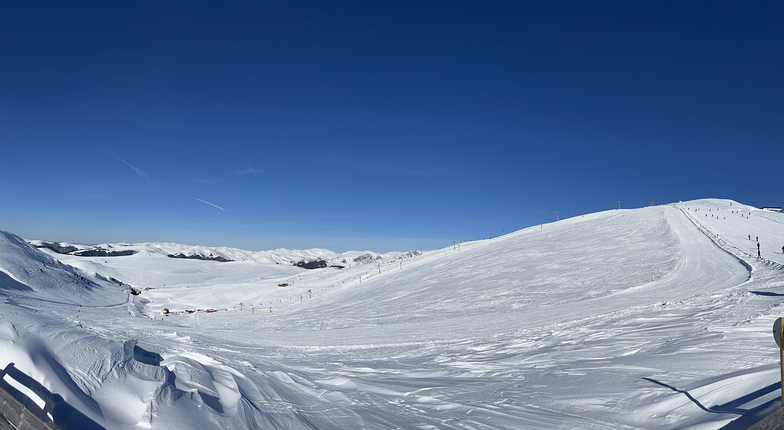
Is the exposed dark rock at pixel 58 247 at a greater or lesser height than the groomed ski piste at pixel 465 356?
greater

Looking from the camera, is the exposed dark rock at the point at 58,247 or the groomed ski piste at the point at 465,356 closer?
the groomed ski piste at the point at 465,356

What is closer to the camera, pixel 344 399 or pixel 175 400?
pixel 175 400

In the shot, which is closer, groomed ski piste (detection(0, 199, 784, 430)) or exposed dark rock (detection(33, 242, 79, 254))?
groomed ski piste (detection(0, 199, 784, 430))

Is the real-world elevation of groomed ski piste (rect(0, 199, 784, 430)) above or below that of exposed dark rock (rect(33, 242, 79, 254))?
below

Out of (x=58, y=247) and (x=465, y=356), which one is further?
(x=58, y=247)

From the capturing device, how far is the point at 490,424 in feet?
19.7

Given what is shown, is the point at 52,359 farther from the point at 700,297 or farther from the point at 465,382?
the point at 700,297

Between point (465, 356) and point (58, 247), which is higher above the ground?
point (58, 247)

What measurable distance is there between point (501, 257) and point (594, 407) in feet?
91.0

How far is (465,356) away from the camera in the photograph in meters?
10.8

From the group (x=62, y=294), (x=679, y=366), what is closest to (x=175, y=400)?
(x=679, y=366)

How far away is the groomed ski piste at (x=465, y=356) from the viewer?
5.40 m

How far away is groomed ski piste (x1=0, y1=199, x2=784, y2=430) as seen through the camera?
540 centimetres

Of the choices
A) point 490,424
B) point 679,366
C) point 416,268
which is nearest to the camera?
point 490,424
